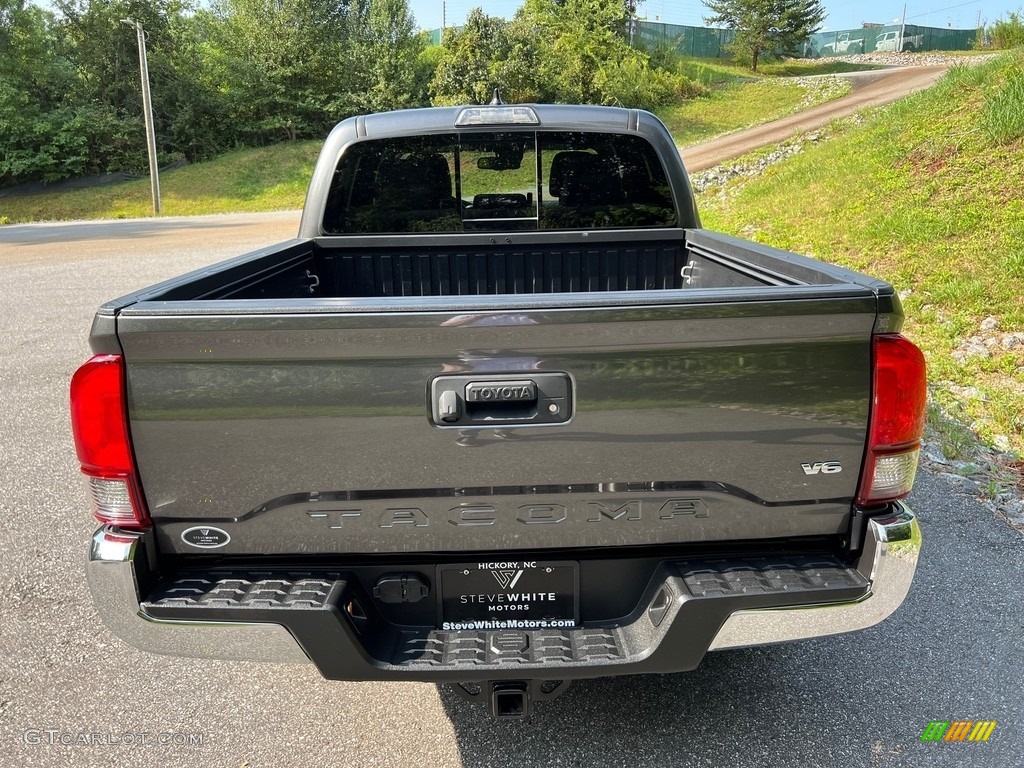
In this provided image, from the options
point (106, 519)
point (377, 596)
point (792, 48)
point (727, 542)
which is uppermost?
point (792, 48)

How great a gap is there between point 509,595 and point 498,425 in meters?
0.56

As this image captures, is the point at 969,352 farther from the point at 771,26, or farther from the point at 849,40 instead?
the point at 849,40

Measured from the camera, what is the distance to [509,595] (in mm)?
2152

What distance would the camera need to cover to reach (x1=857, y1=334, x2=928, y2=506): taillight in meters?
1.92

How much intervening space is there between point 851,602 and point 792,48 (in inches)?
2277

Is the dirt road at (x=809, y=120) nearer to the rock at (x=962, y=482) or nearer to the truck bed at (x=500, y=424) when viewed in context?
the rock at (x=962, y=482)

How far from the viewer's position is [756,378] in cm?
190

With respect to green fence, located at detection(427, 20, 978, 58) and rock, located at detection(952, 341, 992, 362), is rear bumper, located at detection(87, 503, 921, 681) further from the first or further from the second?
green fence, located at detection(427, 20, 978, 58)

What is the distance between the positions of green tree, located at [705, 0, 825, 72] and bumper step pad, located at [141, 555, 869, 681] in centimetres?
5453

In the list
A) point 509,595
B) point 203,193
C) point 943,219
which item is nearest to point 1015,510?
point 509,595

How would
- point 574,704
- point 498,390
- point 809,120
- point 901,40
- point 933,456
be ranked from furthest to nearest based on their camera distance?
point 901,40 < point 809,120 < point 933,456 < point 574,704 < point 498,390

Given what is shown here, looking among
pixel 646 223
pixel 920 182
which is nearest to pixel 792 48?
pixel 920 182

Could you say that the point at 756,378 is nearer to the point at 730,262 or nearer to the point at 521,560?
the point at 521,560

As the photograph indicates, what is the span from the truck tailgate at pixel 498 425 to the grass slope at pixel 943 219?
3938 mm
